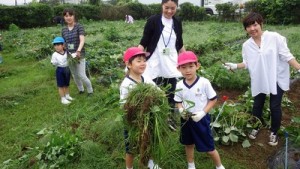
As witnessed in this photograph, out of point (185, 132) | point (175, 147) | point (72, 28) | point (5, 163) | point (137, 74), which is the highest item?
point (72, 28)

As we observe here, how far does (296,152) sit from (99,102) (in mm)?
3359

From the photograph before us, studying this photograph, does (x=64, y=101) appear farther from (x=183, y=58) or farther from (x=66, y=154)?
(x=183, y=58)

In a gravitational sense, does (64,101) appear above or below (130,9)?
below

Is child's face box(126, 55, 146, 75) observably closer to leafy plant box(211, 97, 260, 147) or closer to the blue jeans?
leafy plant box(211, 97, 260, 147)

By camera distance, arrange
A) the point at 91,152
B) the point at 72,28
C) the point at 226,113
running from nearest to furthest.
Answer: the point at 91,152 < the point at 226,113 < the point at 72,28

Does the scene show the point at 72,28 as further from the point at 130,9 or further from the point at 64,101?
the point at 130,9

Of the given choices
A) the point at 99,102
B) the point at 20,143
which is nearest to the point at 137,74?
the point at 20,143

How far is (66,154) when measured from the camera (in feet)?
12.5

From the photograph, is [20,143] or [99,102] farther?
[99,102]

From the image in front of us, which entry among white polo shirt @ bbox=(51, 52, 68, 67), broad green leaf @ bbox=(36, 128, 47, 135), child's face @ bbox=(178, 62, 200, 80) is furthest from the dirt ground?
white polo shirt @ bbox=(51, 52, 68, 67)

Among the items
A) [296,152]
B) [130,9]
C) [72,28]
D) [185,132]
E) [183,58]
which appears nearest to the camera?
[183,58]

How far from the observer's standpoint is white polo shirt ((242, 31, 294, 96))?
3713 millimetres

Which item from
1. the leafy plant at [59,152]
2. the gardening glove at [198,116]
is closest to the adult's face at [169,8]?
the gardening glove at [198,116]

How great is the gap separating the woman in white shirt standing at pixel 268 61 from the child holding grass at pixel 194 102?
0.89 metres
